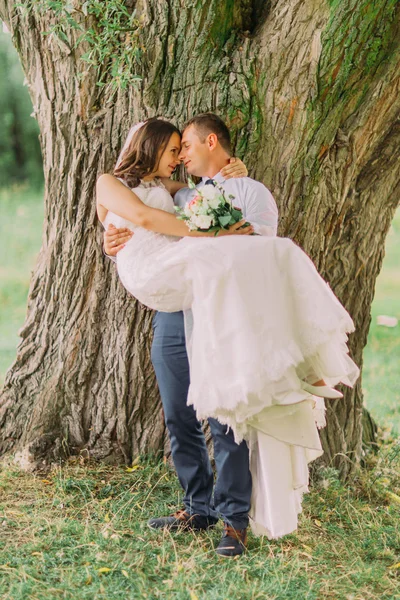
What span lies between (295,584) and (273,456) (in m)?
0.55

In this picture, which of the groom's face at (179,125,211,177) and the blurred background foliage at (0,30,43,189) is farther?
the blurred background foliage at (0,30,43,189)

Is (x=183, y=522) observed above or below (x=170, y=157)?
below

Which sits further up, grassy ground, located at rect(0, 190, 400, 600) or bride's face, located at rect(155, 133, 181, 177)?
bride's face, located at rect(155, 133, 181, 177)

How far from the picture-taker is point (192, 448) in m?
3.71

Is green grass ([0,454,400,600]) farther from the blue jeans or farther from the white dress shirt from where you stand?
the white dress shirt

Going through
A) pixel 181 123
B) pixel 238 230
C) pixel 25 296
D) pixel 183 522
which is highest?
pixel 181 123

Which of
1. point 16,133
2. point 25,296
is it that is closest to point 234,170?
point 25,296

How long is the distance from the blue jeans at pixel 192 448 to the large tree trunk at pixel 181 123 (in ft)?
2.19

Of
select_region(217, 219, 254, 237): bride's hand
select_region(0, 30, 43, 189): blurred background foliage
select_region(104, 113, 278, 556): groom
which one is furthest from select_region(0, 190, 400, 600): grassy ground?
select_region(0, 30, 43, 189): blurred background foliage

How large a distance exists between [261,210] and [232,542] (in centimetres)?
158

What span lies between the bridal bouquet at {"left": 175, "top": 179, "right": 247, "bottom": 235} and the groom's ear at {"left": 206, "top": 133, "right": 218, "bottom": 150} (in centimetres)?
47

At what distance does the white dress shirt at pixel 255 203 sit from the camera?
3639 millimetres

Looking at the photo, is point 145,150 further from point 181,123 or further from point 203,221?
point 203,221

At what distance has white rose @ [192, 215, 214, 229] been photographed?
333cm
